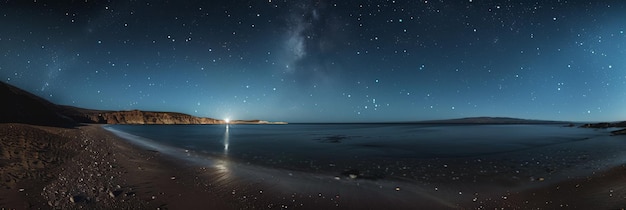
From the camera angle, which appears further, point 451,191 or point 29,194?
point 451,191

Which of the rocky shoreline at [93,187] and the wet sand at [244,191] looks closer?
the rocky shoreline at [93,187]

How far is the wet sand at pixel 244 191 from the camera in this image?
6055 mm

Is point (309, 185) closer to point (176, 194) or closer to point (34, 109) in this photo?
point (176, 194)

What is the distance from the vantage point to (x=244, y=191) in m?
7.48

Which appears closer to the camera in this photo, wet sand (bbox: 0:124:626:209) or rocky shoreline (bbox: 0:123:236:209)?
rocky shoreline (bbox: 0:123:236:209)

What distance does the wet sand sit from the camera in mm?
6055

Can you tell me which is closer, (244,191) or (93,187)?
(93,187)

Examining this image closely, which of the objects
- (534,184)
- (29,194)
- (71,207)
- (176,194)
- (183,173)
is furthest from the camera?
(183,173)

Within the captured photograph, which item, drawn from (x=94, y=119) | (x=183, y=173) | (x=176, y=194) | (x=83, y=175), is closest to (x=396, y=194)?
(x=176, y=194)

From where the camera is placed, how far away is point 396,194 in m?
7.69

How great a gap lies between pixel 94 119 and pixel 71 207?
665ft

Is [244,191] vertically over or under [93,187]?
under

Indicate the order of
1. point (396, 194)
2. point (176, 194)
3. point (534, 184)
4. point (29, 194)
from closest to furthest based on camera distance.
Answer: point (29, 194) → point (176, 194) → point (396, 194) → point (534, 184)

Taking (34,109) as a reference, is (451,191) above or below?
below
